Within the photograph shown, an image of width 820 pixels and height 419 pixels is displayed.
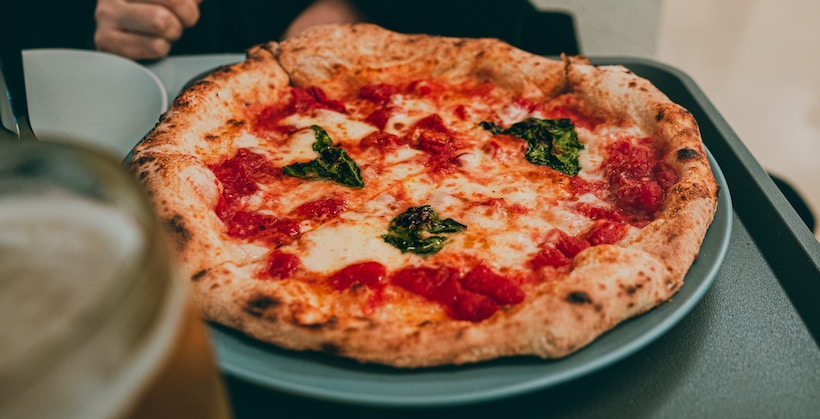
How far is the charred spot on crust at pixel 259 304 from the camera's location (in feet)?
4.94

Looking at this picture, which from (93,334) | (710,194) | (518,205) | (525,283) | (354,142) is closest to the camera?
(93,334)

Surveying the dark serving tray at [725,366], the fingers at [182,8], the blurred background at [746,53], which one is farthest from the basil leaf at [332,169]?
the blurred background at [746,53]

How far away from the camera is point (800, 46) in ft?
24.0

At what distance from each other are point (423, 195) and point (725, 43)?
659cm

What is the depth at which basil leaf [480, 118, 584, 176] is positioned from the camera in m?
2.29

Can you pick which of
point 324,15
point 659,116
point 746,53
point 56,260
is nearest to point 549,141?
point 659,116

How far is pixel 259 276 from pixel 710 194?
129cm

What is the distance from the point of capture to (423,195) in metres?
2.14

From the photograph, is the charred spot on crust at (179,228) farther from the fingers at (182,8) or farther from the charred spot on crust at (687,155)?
the fingers at (182,8)

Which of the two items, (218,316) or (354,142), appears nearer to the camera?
(218,316)

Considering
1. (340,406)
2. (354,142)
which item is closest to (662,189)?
(354,142)

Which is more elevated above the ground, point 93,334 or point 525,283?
point 93,334

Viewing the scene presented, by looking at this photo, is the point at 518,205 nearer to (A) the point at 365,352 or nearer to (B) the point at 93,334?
(A) the point at 365,352

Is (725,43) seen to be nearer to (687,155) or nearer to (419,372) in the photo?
(687,155)
